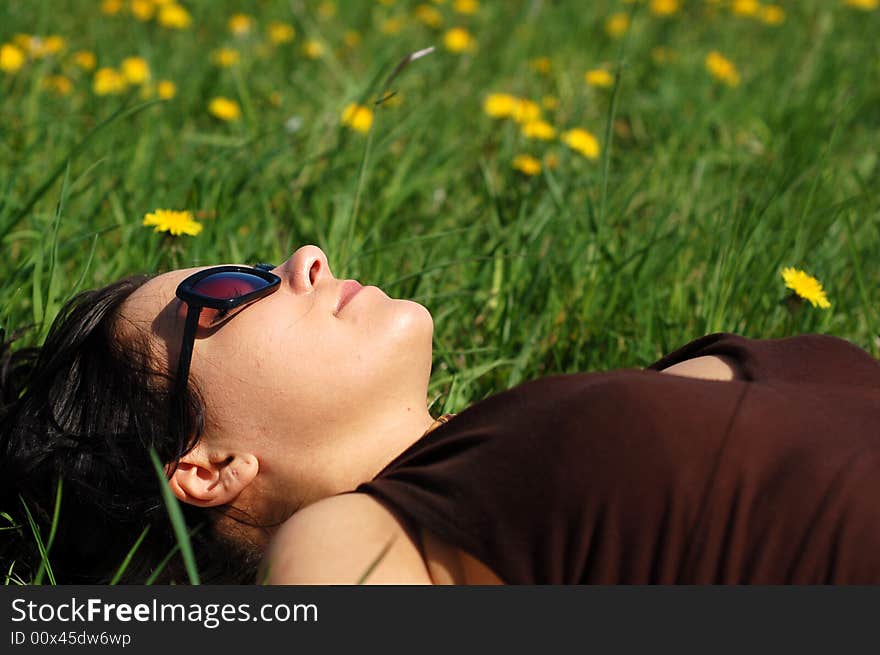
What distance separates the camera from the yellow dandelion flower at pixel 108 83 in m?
3.06

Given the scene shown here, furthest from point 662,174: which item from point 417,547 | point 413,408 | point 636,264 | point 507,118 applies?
point 417,547

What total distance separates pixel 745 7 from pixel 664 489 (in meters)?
3.24

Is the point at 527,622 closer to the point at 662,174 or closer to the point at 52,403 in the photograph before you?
the point at 52,403

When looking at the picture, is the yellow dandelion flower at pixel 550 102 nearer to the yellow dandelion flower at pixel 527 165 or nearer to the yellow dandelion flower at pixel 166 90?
the yellow dandelion flower at pixel 527 165

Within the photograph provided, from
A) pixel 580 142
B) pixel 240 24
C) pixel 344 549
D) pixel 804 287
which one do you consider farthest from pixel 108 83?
pixel 344 549

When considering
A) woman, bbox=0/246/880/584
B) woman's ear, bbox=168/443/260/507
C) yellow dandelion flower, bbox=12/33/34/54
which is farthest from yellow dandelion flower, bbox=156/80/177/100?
woman's ear, bbox=168/443/260/507

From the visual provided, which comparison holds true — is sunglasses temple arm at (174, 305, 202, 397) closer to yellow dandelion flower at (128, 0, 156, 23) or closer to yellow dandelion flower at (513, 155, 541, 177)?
yellow dandelion flower at (513, 155, 541, 177)

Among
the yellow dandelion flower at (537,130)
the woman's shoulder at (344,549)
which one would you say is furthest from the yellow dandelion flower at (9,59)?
the woman's shoulder at (344,549)

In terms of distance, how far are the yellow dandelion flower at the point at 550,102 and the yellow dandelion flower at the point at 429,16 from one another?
63 cm

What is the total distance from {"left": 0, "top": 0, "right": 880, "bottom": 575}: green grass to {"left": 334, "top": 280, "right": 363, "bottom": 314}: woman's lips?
0.43 meters

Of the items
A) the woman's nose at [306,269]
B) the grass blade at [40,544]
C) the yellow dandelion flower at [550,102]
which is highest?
the woman's nose at [306,269]

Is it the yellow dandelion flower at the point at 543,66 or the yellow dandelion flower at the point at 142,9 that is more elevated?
the yellow dandelion flower at the point at 142,9

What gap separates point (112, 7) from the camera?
150 inches

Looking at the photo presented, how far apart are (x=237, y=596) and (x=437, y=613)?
0.24 m
